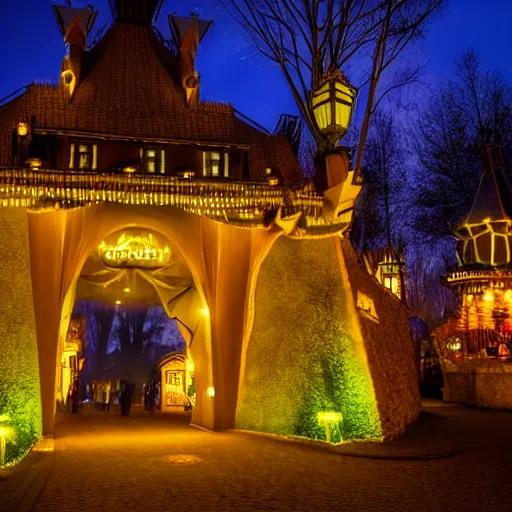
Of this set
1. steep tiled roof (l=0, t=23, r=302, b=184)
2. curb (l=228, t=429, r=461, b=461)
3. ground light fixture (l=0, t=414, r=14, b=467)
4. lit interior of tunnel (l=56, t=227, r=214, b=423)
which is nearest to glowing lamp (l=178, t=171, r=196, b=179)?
steep tiled roof (l=0, t=23, r=302, b=184)

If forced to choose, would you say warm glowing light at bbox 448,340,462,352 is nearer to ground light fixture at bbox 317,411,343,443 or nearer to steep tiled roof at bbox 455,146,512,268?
steep tiled roof at bbox 455,146,512,268

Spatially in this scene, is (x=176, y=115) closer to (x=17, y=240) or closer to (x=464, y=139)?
(x=17, y=240)

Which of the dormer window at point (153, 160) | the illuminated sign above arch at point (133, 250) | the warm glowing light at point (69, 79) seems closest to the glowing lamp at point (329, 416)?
the illuminated sign above arch at point (133, 250)

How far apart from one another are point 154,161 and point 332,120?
4.99 meters

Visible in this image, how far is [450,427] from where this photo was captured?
52.2 feet

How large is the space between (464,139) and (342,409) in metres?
26.8

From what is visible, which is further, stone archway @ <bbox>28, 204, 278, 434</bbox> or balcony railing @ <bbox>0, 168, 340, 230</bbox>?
stone archway @ <bbox>28, 204, 278, 434</bbox>

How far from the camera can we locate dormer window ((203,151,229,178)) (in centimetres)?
1633

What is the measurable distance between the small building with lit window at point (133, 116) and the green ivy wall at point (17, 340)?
10.2 ft

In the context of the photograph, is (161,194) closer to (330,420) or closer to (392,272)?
(330,420)

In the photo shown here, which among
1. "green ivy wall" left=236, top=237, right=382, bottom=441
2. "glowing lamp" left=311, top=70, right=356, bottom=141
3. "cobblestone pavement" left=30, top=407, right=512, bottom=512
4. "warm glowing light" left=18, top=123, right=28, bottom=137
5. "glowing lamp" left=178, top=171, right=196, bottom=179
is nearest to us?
"cobblestone pavement" left=30, top=407, right=512, bottom=512

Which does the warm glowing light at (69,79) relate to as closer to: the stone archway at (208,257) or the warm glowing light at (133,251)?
the stone archway at (208,257)

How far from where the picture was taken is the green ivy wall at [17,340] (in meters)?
11.4

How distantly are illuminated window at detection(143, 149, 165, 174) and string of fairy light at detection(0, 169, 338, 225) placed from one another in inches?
108
